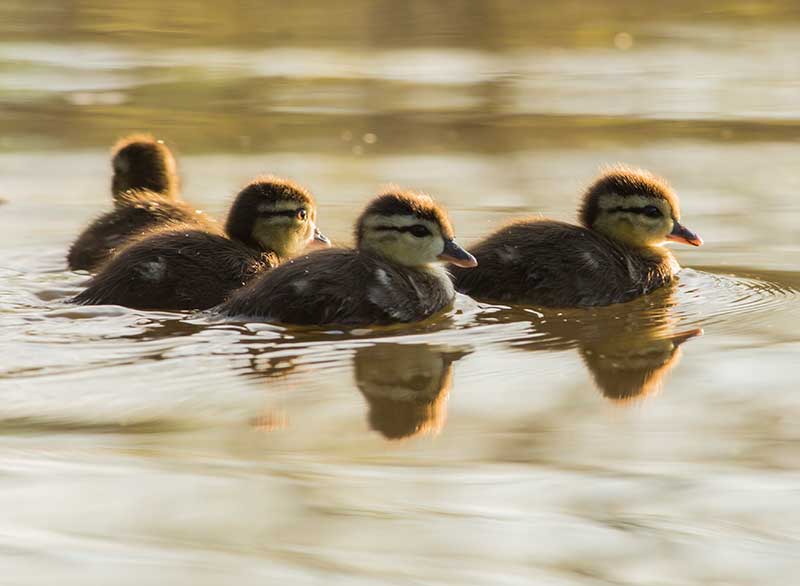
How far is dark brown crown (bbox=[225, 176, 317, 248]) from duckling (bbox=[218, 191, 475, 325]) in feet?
Answer: 1.13

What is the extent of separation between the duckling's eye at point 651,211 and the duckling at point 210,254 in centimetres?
120

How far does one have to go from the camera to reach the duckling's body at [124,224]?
18.9 ft

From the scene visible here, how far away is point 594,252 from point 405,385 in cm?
167

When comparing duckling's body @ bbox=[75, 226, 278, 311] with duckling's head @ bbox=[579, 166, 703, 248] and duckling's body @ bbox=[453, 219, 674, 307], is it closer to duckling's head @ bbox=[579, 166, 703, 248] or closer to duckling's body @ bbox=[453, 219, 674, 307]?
duckling's body @ bbox=[453, 219, 674, 307]

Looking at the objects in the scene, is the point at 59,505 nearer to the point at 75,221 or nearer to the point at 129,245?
the point at 129,245

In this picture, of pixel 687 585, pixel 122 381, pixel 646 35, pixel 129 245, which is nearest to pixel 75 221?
pixel 129 245

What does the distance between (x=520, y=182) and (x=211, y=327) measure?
2.79m

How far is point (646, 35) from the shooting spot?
11375mm

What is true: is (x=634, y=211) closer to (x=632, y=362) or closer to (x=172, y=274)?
(x=632, y=362)

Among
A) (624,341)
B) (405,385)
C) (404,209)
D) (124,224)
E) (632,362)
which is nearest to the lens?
(405,385)

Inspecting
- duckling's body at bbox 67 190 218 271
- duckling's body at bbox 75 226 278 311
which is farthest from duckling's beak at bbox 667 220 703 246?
duckling's body at bbox 67 190 218 271

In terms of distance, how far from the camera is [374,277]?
16.0 ft

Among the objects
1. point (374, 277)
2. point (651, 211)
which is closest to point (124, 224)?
point (374, 277)

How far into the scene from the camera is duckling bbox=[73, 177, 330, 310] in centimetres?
494
